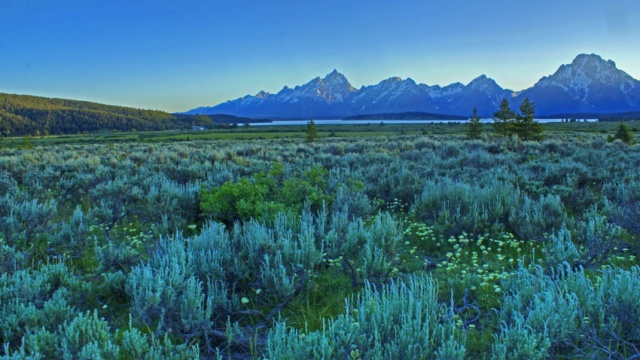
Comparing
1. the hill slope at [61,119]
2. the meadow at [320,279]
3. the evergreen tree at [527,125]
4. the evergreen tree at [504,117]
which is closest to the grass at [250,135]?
the evergreen tree at [504,117]

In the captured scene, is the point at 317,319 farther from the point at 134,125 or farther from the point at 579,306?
the point at 134,125

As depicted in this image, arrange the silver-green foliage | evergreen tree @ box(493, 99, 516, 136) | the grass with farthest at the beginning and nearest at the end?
the grass
evergreen tree @ box(493, 99, 516, 136)
the silver-green foliage

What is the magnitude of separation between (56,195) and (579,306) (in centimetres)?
1155

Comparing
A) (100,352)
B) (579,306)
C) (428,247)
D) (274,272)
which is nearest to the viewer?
(100,352)

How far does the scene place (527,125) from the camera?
122ft

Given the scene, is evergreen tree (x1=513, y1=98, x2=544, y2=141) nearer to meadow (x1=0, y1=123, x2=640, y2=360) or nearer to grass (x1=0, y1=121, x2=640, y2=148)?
grass (x1=0, y1=121, x2=640, y2=148)

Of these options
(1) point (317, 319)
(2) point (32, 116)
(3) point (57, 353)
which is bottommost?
(1) point (317, 319)

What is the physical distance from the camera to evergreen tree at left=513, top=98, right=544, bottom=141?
120 ft

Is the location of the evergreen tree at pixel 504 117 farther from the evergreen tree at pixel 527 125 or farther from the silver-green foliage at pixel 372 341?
the silver-green foliage at pixel 372 341

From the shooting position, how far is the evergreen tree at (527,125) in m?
36.4

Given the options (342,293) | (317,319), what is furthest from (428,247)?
(317,319)

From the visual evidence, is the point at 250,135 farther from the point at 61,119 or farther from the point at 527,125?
the point at 61,119

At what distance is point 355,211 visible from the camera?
716 centimetres

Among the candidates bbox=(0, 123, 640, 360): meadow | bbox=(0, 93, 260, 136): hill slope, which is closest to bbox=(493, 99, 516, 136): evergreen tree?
bbox=(0, 123, 640, 360): meadow
